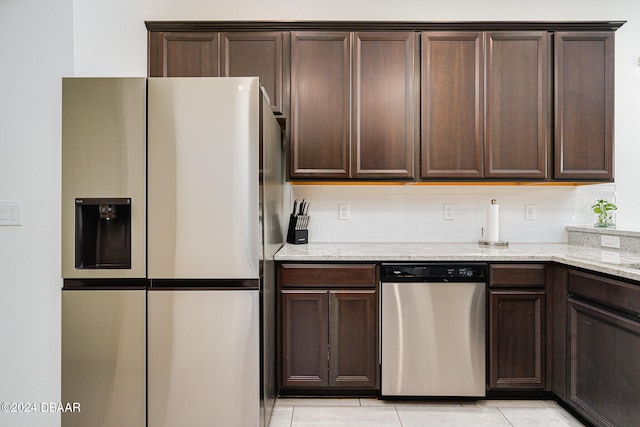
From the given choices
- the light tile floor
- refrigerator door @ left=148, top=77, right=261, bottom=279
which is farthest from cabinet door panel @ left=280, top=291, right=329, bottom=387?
refrigerator door @ left=148, top=77, right=261, bottom=279

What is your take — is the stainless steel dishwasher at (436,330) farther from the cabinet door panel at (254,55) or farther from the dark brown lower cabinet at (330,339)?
the cabinet door panel at (254,55)

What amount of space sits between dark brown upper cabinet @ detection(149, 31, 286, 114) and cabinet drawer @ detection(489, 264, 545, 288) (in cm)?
175

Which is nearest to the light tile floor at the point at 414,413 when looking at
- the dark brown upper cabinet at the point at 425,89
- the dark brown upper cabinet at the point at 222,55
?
the dark brown upper cabinet at the point at 425,89

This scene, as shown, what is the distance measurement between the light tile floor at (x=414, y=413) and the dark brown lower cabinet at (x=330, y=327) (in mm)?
129

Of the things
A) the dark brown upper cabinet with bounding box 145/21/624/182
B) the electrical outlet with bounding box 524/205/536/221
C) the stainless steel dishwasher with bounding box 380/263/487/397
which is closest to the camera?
the stainless steel dishwasher with bounding box 380/263/487/397

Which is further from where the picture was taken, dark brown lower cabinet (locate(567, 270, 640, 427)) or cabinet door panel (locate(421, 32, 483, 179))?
cabinet door panel (locate(421, 32, 483, 179))

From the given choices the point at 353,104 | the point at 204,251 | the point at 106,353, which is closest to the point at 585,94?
the point at 353,104

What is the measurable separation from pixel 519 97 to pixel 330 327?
201cm

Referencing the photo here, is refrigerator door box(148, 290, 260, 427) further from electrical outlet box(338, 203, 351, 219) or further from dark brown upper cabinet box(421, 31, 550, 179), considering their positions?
dark brown upper cabinet box(421, 31, 550, 179)

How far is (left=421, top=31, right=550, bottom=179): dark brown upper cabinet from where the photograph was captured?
2.59 meters

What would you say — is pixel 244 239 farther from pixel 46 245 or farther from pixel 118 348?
pixel 46 245

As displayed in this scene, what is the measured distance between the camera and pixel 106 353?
1763 millimetres

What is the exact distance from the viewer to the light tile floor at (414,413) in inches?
84.4

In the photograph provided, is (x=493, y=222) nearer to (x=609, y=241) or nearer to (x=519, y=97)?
(x=609, y=241)
